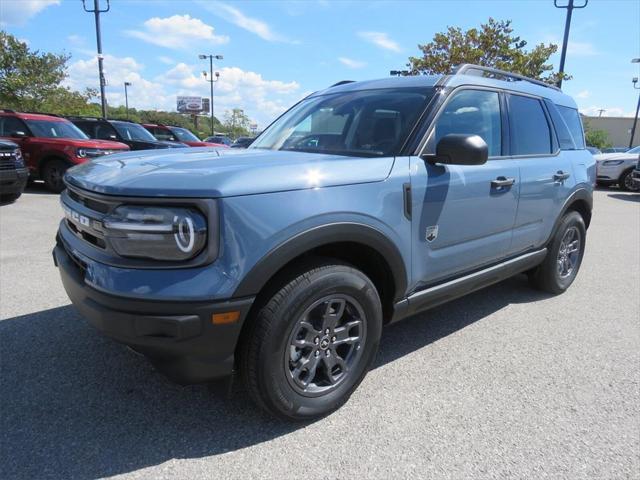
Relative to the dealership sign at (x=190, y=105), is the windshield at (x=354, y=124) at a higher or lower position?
lower

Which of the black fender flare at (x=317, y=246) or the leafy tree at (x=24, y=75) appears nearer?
the black fender flare at (x=317, y=246)

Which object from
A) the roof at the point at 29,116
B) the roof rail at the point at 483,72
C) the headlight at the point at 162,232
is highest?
the roof rail at the point at 483,72

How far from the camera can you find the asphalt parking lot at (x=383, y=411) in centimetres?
206

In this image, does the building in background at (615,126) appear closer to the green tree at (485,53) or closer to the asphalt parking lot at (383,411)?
the green tree at (485,53)

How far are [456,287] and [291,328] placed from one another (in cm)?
136

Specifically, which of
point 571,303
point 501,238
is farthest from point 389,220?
point 571,303

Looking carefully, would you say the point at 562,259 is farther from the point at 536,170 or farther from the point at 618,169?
the point at 618,169

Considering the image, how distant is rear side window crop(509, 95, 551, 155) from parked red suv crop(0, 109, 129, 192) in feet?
28.4

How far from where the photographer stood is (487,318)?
3.80 metres

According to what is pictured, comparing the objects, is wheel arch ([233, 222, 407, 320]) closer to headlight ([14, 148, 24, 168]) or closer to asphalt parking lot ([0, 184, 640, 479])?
asphalt parking lot ([0, 184, 640, 479])

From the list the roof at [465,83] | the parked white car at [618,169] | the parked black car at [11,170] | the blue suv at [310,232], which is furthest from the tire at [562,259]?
the parked white car at [618,169]

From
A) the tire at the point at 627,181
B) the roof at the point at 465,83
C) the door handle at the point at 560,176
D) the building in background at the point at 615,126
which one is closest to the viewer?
the roof at the point at 465,83

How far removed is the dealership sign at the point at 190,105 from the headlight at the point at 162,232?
82.9 metres

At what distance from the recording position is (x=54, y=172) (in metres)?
10.1
